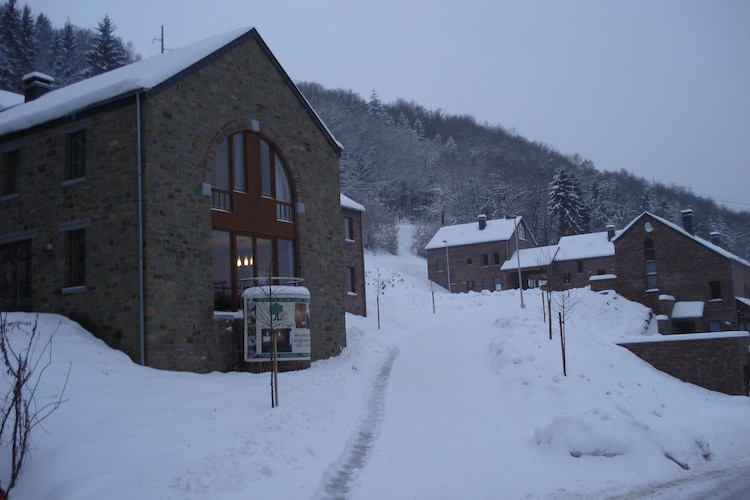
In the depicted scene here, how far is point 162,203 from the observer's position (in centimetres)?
1622

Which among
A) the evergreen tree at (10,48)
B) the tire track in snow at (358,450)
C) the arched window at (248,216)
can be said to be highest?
the evergreen tree at (10,48)

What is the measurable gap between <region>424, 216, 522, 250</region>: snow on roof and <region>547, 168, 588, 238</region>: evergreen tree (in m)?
15.5

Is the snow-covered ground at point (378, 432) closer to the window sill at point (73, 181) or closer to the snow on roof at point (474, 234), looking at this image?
the window sill at point (73, 181)

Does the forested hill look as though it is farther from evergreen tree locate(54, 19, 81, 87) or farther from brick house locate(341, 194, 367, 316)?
Result: brick house locate(341, 194, 367, 316)

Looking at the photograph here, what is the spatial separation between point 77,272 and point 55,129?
13.1ft

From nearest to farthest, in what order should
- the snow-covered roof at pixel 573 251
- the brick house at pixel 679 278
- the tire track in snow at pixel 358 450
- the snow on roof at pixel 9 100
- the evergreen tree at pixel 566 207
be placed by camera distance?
the tire track in snow at pixel 358 450
the snow on roof at pixel 9 100
the brick house at pixel 679 278
the snow-covered roof at pixel 573 251
the evergreen tree at pixel 566 207

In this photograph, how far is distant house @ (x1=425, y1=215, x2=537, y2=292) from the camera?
2302 inches

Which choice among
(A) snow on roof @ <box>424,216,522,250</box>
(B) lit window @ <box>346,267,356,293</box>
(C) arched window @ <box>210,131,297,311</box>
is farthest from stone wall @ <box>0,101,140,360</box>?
(A) snow on roof @ <box>424,216,522,250</box>

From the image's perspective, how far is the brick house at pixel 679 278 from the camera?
39.2m

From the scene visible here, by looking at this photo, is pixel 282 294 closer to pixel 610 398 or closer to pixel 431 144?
pixel 610 398

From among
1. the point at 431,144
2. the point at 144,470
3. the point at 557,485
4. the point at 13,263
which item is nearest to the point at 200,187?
the point at 13,263

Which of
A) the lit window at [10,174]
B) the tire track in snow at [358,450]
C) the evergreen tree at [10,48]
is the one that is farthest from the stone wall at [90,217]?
the evergreen tree at [10,48]

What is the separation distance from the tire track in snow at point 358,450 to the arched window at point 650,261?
92.0 ft

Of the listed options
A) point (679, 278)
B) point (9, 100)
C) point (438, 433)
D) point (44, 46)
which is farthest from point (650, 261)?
point (44, 46)
